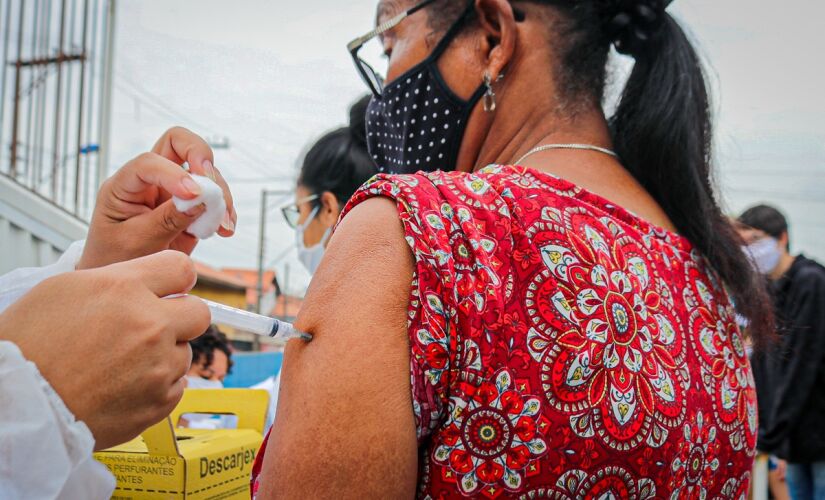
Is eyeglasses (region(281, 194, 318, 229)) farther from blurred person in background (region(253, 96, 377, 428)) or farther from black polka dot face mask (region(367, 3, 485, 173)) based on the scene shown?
black polka dot face mask (region(367, 3, 485, 173))

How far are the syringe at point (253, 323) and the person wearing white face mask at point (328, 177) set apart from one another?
2458 mm

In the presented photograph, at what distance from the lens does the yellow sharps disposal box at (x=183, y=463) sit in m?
1.17

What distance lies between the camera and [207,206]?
1033 mm

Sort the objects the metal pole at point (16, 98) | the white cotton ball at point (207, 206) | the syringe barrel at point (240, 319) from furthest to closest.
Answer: the metal pole at point (16, 98)
the white cotton ball at point (207, 206)
the syringe barrel at point (240, 319)

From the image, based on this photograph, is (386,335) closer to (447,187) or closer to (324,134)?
(447,187)

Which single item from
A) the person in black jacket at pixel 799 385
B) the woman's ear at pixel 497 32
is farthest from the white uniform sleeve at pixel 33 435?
the person in black jacket at pixel 799 385

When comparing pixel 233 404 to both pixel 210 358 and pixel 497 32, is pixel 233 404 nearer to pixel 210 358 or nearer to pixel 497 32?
pixel 497 32

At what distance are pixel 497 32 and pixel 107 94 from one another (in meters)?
3.62

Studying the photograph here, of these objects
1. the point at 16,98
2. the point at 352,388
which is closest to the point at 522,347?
the point at 352,388

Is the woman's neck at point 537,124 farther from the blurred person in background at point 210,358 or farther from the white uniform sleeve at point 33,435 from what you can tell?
the blurred person in background at point 210,358

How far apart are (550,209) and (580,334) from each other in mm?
201

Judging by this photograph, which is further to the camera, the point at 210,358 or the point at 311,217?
the point at 210,358

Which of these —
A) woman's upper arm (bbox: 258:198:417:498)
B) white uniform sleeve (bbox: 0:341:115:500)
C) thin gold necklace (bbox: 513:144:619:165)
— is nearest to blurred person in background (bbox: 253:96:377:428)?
thin gold necklace (bbox: 513:144:619:165)

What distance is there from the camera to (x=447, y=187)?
0.94 meters
